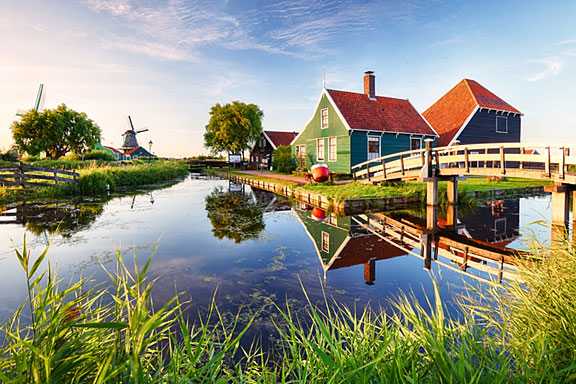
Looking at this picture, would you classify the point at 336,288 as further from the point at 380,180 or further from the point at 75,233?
the point at 380,180

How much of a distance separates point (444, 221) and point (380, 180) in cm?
536

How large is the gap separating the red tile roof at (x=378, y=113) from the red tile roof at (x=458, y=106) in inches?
71.5

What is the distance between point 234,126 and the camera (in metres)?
45.1

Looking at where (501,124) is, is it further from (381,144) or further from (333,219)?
(333,219)

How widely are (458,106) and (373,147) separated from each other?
886 centimetres

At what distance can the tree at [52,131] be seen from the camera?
117ft

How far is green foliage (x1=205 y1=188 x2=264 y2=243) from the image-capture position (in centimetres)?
855

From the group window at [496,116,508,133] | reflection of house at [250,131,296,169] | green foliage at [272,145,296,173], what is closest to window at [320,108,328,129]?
green foliage at [272,145,296,173]

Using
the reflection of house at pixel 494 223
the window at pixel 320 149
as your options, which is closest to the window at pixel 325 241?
the reflection of house at pixel 494 223

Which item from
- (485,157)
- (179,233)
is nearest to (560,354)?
(179,233)

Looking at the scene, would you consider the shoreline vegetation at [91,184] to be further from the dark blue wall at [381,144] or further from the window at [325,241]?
the dark blue wall at [381,144]

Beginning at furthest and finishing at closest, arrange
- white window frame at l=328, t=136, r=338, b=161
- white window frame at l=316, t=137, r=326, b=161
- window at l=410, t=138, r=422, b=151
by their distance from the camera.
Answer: white window frame at l=316, t=137, r=326, b=161 < window at l=410, t=138, r=422, b=151 < white window frame at l=328, t=136, r=338, b=161

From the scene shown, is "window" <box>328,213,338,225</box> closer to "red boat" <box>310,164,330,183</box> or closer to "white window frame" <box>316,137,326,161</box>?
"red boat" <box>310,164,330,183</box>

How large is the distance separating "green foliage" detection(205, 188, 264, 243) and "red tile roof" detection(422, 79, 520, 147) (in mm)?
16496
